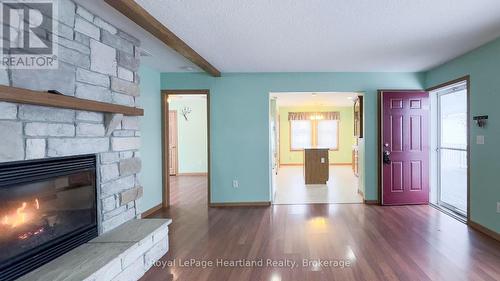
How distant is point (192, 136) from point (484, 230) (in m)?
7.26

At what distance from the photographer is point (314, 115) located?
10.7 metres

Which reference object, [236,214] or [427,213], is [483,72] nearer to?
[427,213]

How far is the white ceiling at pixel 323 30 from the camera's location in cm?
240

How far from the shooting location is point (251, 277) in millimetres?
2463

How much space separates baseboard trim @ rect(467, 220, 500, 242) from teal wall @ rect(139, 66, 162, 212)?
471cm

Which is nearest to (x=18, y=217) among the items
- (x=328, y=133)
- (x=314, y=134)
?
(x=314, y=134)

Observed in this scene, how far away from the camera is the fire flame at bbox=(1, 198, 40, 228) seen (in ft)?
5.92

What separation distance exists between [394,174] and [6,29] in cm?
531

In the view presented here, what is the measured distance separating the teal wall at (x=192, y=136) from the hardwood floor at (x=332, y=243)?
13.0 ft

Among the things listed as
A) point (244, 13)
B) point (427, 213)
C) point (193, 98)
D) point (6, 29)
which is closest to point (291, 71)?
point (244, 13)

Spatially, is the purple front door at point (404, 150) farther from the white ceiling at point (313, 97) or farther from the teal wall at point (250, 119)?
the white ceiling at point (313, 97)

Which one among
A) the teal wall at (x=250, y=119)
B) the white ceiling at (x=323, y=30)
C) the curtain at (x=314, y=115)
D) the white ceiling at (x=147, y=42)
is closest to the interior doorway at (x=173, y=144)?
the teal wall at (x=250, y=119)

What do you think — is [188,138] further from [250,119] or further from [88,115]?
[88,115]

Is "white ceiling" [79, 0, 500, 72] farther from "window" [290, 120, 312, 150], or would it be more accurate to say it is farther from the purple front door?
"window" [290, 120, 312, 150]
